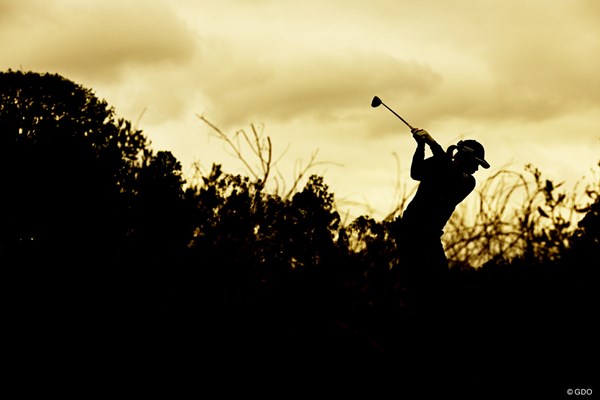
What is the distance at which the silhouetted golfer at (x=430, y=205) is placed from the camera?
7316 millimetres

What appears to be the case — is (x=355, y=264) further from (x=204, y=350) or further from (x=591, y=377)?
→ (x=591, y=377)

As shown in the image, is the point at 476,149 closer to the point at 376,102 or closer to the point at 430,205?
the point at 430,205

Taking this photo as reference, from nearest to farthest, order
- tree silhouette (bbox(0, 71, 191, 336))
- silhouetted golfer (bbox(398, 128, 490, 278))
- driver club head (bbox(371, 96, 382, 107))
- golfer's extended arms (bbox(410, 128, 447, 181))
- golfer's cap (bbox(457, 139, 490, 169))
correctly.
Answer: silhouetted golfer (bbox(398, 128, 490, 278)) < golfer's extended arms (bbox(410, 128, 447, 181)) < golfer's cap (bbox(457, 139, 490, 169)) < driver club head (bbox(371, 96, 382, 107)) < tree silhouette (bbox(0, 71, 191, 336))

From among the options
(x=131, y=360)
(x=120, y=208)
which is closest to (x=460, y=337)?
(x=131, y=360)

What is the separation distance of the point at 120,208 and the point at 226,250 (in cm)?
547

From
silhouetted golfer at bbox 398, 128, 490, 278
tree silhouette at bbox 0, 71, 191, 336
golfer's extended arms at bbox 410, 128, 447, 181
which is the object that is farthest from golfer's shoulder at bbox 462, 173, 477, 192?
tree silhouette at bbox 0, 71, 191, 336

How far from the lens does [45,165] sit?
54.6 ft

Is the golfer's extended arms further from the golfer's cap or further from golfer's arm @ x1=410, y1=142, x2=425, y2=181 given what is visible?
the golfer's cap

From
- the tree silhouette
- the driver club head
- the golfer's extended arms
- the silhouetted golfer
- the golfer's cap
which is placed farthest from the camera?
the tree silhouette

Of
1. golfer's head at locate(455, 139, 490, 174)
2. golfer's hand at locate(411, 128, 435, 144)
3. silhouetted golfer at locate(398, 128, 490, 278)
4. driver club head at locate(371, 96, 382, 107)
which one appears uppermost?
driver club head at locate(371, 96, 382, 107)

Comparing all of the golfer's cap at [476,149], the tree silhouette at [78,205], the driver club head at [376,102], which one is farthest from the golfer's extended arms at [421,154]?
the tree silhouette at [78,205]

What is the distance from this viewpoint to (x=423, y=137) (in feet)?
25.3

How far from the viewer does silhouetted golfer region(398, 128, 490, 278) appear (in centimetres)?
732

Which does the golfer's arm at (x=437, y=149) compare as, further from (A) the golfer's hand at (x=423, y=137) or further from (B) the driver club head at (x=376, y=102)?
(B) the driver club head at (x=376, y=102)
